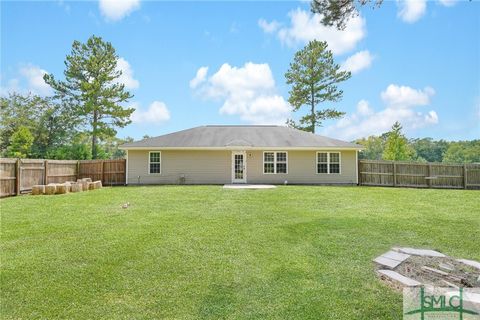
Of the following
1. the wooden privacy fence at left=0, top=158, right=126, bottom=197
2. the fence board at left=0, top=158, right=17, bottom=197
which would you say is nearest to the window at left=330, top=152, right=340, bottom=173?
→ the wooden privacy fence at left=0, top=158, right=126, bottom=197

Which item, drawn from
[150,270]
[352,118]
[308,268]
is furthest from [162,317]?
[352,118]

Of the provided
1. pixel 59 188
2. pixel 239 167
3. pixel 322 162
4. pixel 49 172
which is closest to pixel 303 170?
pixel 322 162

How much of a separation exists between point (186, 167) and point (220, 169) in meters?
2.02

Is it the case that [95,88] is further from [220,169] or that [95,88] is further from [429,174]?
[429,174]

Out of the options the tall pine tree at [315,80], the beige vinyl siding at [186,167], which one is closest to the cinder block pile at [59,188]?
the beige vinyl siding at [186,167]

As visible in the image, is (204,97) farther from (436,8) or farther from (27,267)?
(27,267)

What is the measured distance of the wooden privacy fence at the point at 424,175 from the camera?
16219 millimetres

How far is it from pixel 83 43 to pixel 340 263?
29205mm

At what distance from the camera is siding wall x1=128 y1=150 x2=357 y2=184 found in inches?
677

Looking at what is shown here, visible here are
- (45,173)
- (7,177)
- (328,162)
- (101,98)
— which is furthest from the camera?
(101,98)

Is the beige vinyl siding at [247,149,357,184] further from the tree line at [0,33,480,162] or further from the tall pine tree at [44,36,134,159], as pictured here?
the tall pine tree at [44,36,134,159]

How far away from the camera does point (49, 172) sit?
13922mm

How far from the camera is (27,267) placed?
403 centimetres

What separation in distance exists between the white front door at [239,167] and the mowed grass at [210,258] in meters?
8.66
